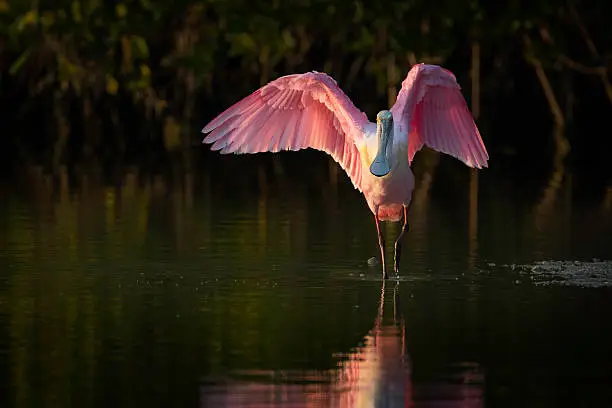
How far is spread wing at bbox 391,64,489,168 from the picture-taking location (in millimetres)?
15008

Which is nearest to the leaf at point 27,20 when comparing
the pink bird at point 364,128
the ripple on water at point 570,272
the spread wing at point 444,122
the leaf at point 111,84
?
the leaf at point 111,84

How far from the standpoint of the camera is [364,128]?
14.7 meters

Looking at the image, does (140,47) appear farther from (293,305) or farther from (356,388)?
(356,388)

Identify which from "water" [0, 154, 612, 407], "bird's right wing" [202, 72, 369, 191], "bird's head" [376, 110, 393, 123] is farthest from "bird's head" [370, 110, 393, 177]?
"bird's right wing" [202, 72, 369, 191]

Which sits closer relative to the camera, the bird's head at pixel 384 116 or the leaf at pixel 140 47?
the bird's head at pixel 384 116

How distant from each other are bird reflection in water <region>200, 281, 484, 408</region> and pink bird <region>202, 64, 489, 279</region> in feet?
12.9

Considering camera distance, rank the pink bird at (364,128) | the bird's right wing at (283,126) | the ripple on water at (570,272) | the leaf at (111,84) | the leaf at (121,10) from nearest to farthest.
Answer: the ripple on water at (570,272) → the pink bird at (364,128) → the bird's right wing at (283,126) → the leaf at (121,10) → the leaf at (111,84)

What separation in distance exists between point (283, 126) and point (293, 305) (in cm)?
324

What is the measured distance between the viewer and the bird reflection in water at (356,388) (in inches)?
362

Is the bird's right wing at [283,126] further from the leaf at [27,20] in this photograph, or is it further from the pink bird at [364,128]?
the leaf at [27,20]

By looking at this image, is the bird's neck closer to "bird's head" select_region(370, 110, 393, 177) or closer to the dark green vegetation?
"bird's head" select_region(370, 110, 393, 177)

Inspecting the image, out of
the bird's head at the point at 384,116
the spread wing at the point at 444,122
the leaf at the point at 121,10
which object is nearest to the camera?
the bird's head at the point at 384,116

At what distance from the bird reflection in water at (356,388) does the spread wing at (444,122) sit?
15.9 feet

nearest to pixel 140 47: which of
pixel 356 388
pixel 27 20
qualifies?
pixel 27 20
